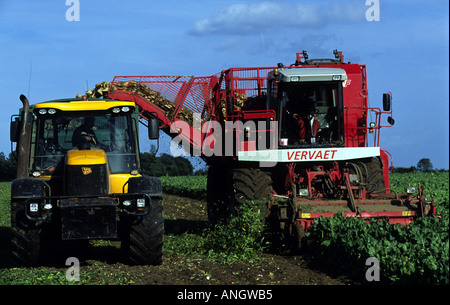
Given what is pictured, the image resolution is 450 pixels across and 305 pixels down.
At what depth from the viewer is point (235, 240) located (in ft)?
36.8

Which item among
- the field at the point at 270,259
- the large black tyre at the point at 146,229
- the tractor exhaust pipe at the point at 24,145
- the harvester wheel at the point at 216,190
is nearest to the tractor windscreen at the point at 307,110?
the field at the point at 270,259

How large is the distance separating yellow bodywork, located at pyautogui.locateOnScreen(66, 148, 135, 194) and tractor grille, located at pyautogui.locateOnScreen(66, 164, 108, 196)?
1.9 inches

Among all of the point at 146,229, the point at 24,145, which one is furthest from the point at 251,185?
the point at 24,145

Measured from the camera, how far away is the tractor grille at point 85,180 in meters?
9.41

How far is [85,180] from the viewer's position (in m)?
9.43

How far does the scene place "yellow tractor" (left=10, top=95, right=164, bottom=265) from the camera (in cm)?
921

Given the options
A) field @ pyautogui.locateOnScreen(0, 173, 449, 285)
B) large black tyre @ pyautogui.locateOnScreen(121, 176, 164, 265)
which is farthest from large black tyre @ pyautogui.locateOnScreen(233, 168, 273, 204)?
large black tyre @ pyautogui.locateOnScreen(121, 176, 164, 265)

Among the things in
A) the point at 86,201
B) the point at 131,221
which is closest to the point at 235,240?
the point at 131,221

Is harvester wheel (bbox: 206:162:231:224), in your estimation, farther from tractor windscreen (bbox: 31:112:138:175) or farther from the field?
tractor windscreen (bbox: 31:112:138:175)

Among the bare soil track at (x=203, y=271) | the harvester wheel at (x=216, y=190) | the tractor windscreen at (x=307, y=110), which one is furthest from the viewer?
the harvester wheel at (x=216, y=190)

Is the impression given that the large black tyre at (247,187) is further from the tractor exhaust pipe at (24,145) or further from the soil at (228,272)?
the tractor exhaust pipe at (24,145)

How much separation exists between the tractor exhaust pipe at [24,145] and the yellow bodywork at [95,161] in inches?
34.2
